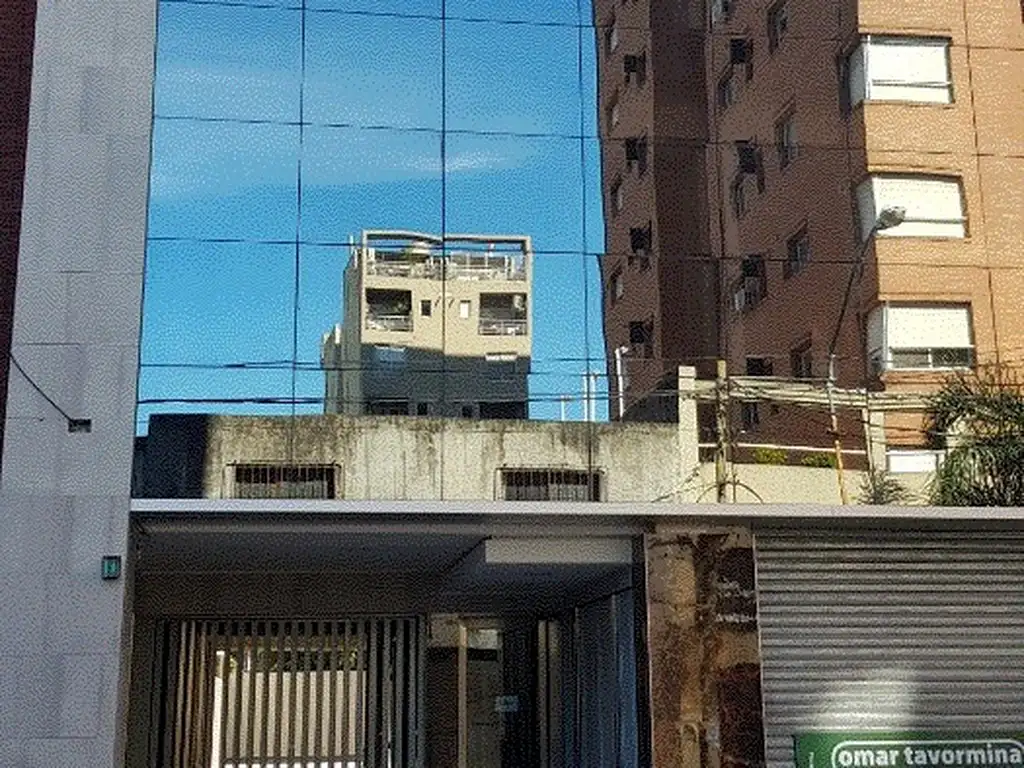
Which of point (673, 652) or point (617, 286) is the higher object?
point (617, 286)

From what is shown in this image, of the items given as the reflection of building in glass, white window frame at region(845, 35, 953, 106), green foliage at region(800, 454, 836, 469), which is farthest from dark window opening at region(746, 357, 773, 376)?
white window frame at region(845, 35, 953, 106)

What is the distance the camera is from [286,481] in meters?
10.8

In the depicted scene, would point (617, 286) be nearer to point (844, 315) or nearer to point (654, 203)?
point (654, 203)

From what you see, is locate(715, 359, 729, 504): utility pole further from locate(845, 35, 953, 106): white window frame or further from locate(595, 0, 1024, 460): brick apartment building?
locate(845, 35, 953, 106): white window frame

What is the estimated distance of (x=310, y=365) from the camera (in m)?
11.2

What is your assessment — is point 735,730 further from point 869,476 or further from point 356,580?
point 356,580

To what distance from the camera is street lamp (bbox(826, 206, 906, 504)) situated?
1128cm

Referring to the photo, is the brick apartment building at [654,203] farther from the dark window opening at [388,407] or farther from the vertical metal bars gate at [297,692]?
the vertical metal bars gate at [297,692]

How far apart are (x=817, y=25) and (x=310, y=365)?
5.71 metres

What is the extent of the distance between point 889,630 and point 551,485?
126 inches

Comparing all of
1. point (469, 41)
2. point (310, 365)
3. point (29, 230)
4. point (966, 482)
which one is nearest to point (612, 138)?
point (469, 41)

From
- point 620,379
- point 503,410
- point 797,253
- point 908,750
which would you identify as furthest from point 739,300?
point 908,750

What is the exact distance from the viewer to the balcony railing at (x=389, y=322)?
37.0ft

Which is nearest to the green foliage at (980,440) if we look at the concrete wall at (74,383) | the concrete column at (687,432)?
the concrete column at (687,432)
